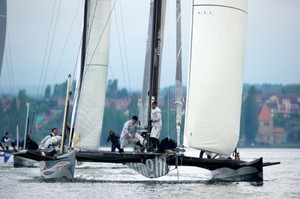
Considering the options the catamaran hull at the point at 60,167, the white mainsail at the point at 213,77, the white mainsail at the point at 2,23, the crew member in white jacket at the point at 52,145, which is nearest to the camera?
the white mainsail at the point at 213,77

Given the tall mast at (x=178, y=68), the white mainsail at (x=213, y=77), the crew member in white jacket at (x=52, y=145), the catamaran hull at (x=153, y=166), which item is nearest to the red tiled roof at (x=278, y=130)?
the crew member in white jacket at (x=52, y=145)

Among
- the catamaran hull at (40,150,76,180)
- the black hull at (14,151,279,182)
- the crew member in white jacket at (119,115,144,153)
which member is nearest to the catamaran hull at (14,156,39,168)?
the catamaran hull at (40,150,76,180)

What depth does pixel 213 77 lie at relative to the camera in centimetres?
3050

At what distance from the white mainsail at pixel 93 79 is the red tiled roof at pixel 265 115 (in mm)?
139056

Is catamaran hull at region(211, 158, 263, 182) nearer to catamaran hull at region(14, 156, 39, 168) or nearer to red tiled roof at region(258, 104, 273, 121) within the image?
catamaran hull at region(14, 156, 39, 168)

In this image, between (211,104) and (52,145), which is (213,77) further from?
(52,145)

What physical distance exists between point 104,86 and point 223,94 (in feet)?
34.8

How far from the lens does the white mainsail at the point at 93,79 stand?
37688 millimetres

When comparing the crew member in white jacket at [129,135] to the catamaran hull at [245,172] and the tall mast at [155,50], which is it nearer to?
the tall mast at [155,50]

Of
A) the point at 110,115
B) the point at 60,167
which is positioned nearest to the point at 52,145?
the point at 60,167

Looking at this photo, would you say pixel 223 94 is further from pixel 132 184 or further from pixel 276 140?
pixel 276 140

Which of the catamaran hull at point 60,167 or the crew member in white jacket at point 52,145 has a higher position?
the crew member in white jacket at point 52,145

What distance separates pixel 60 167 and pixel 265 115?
153m

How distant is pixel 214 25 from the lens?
30609 millimetres
